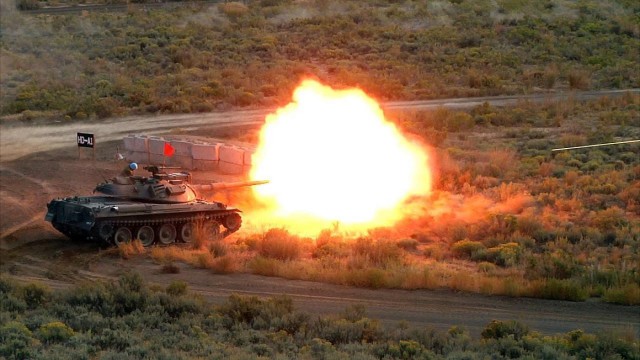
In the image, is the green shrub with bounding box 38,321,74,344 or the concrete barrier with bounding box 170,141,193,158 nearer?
the green shrub with bounding box 38,321,74,344

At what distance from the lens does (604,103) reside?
5000 cm

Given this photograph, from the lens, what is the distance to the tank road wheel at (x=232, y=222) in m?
28.8

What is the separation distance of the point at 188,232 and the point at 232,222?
4.52 feet

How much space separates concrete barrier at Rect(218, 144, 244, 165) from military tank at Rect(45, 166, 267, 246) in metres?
6.35

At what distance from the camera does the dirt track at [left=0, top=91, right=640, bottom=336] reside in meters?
22.0

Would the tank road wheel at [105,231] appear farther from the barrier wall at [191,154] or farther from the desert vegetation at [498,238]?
the barrier wall at [191,154]

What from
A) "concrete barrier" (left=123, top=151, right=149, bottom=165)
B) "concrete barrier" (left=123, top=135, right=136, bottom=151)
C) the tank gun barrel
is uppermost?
"concrete barrier" (left=123, top=135, right=136, bottom=151)

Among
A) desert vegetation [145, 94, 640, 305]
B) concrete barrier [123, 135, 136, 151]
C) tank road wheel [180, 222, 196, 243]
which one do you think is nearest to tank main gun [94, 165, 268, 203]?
tank road wheel [180, 222, 196, 243]

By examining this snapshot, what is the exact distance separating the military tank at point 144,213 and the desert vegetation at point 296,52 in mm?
18615

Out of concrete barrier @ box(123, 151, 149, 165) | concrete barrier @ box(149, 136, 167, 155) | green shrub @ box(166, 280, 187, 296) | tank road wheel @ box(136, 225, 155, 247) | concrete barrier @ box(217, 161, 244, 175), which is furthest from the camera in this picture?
concrete barrier @ box(123, 151, 149, 165)

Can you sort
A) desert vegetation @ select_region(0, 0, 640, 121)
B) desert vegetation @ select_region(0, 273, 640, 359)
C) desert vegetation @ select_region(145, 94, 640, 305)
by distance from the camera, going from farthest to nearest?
desert vegetation @ select_region(0, 0, 640, 121)
desert vegetation @ select_region(145, 94, 640, 305)
desert vegetation @ select_region(0, 273, 640, 359)

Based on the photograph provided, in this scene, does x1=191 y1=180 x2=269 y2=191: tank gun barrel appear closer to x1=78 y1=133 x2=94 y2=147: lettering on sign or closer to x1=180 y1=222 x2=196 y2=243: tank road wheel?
x1=180 y1=222 x2=196 y2=243: tank road wheel

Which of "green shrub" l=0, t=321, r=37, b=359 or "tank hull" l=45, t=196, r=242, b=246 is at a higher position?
"tank hull" l=45, t=196, r=242, b=246

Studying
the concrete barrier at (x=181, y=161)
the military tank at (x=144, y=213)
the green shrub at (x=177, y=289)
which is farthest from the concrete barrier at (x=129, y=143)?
the green shrub at (x=177, y=289)
